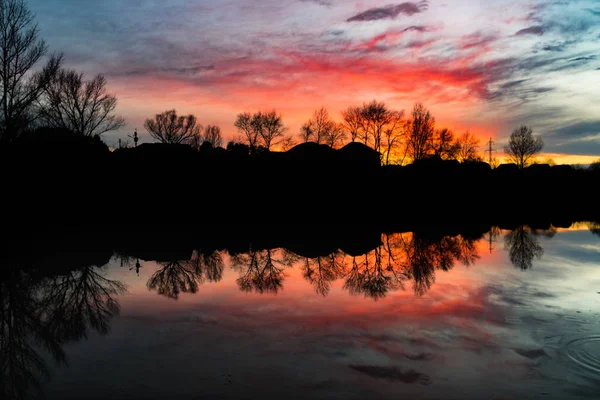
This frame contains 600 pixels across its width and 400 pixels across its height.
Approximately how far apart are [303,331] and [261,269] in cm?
723

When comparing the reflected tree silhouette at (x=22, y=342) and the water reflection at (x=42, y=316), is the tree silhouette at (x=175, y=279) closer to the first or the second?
the water reflection at (x=42, y=316)

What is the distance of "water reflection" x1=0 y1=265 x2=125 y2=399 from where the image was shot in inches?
303

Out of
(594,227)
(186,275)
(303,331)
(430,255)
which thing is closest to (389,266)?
(430,255)

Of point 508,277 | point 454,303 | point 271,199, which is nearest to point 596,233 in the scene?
point 508,277

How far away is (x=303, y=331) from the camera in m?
9.66

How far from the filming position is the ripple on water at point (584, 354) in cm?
747

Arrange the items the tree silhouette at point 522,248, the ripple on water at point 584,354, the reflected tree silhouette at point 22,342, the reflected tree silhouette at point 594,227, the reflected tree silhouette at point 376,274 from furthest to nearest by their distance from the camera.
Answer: the reflected tree silhouette at point 594,227, the tree silhouette at point 522,248, the reflected tree silhouette at point 376,274, the ripple on water at point 584,354, the reflected tree silhouette at point 22,342

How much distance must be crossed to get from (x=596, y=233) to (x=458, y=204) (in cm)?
2534

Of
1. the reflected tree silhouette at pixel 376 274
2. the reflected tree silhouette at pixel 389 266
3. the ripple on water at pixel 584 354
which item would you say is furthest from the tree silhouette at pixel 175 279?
the ripple on water at pixel 584 354

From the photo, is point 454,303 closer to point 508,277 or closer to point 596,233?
point 508,277

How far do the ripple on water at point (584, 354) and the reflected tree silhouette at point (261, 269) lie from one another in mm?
7854

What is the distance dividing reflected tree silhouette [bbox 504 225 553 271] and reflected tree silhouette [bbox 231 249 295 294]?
941 centimetres

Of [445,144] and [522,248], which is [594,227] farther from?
[445,144]

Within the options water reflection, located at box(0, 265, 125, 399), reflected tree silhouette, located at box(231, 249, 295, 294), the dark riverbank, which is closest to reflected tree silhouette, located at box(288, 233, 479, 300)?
reflected tree silhouette, located at box(231, 249, 295, 294)
